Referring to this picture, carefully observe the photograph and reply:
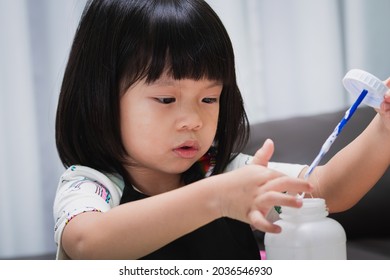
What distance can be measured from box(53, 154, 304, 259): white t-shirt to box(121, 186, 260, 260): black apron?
0.08ft

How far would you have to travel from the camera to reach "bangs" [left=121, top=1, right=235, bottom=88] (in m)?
0.65

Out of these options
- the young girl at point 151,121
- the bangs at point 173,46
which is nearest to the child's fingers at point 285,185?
the young girl at point 151,121

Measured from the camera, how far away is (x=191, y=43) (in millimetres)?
658

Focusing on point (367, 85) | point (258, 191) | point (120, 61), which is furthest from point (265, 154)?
point (120, 61)

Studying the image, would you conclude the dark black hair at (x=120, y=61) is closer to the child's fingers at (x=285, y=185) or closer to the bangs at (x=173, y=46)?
the bangs at (x=173, y=46)

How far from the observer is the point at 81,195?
0.62 m

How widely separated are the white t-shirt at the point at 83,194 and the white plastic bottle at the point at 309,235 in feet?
0.56

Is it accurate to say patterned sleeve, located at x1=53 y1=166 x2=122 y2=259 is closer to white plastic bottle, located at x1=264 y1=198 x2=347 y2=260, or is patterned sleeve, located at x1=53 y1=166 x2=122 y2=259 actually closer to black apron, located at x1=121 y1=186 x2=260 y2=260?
black apron, located at x1=121 y1=186 x2=260 y2=260

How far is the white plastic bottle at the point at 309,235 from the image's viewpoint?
52 centimetres

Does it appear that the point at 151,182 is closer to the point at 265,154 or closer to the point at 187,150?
the point at 187,150

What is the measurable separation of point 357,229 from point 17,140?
2.57 feet

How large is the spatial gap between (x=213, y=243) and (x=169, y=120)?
17 centimetres
